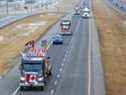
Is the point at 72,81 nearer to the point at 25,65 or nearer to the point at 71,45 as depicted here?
the point at 25,65

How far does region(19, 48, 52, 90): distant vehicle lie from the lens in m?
41.8

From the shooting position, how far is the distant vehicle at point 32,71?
41812 millimetres

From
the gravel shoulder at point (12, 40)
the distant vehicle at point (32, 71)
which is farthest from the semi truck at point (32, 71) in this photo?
the gravel shoulder at point (12, 40)

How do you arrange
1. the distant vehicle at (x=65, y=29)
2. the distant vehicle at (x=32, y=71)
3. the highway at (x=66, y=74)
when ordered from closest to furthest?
the distant vehicle at (x=32, y=71) < the highway at (x=66, y=74) < the distant vehicle at (x=65, y=29)

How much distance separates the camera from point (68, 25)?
9869cm

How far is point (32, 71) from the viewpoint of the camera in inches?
1654

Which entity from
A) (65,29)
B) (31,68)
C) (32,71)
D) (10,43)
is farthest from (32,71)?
(65,29)

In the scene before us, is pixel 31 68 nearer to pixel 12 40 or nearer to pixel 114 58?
pixel 114 58

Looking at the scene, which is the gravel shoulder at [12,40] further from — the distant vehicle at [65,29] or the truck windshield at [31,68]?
the truck windshield at [31,68]

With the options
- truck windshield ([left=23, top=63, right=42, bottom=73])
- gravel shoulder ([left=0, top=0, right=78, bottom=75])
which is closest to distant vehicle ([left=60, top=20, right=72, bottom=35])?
gravel shoulder ([left=0, top=0, right=78, bottom=75])

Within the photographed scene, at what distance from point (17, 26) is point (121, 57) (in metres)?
54.3

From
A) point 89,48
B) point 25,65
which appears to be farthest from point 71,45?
point 25,65

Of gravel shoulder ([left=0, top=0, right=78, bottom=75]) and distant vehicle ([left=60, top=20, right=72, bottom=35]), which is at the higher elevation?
distant vehicle ([left=60, top=20, right=72, bottom=35])

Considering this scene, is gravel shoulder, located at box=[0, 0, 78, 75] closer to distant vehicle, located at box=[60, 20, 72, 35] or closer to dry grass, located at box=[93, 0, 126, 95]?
distant vehicle, located at box=[60, 20, 72, 35]
